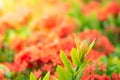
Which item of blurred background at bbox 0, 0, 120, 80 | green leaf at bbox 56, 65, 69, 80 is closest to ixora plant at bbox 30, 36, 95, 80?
green leaf at bbox 56, 65, 69, 80

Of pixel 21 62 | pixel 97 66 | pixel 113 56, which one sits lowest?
pixel 113 56

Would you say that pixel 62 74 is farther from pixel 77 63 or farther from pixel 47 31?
pixel 47 31

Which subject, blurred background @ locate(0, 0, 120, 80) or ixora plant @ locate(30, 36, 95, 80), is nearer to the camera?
ixora plant @ locate(30, 36, 95, 80)

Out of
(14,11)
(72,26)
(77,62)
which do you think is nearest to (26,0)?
(14,11)

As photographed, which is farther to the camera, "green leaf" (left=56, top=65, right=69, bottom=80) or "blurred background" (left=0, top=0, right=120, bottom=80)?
"blurred background" (left=0, top=0, right=120, bottom=80)

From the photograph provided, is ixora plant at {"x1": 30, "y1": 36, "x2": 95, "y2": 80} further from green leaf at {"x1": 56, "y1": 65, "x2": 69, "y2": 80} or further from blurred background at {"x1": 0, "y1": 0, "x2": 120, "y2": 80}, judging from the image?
blurred background at {"x1": 0, "y1": 0, "x2": 120, "y2": 80}

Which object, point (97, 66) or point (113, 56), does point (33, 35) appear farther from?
point (97, 66)

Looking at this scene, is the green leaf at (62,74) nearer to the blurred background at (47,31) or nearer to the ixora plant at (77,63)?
the ixora plant at (77,63)

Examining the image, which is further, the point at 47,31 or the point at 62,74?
the point at 47,31

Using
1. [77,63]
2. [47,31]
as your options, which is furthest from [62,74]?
[47,31]

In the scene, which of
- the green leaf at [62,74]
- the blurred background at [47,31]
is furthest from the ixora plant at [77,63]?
the blurred background at [47,31]

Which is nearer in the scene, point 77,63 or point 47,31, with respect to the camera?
point 77,63
